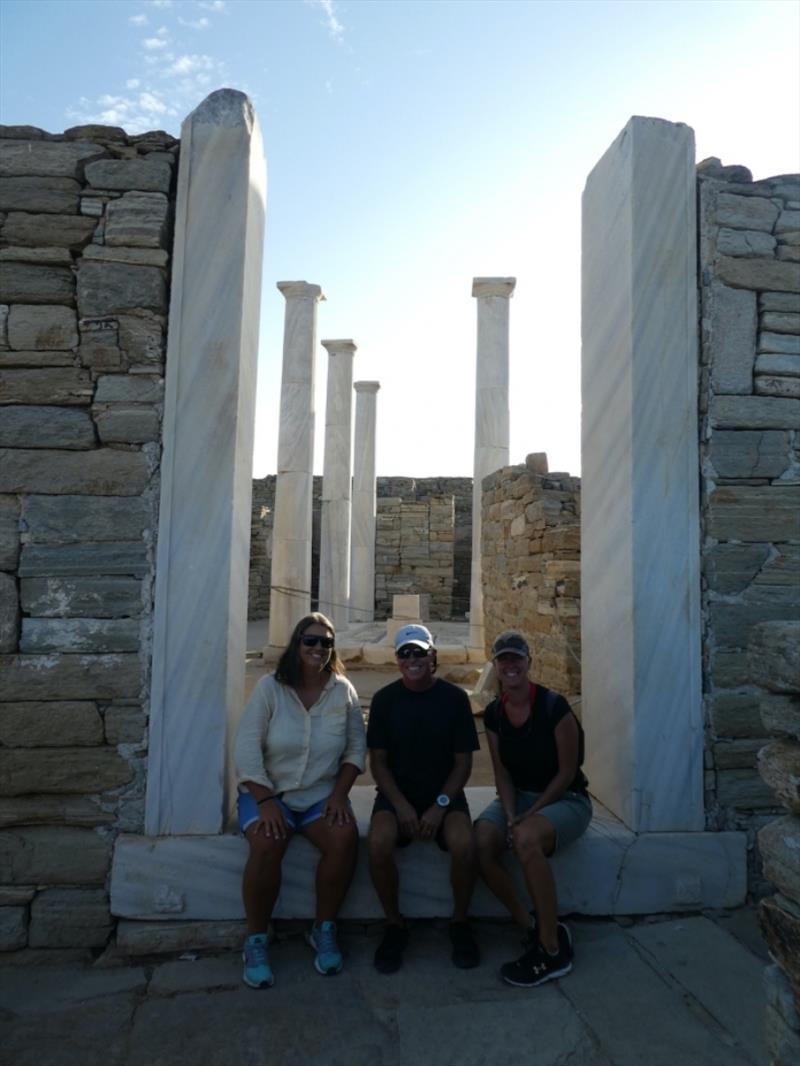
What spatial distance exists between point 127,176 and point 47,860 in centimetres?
300

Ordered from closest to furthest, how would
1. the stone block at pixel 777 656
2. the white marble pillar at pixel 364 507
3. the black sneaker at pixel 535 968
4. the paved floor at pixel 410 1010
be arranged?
1. the stone block at pixel 777 656
2. the paved floor at pixel 410 1010
3. the black sneaker at pixel 535 968
4. the white marble pillar at pixel 364 507

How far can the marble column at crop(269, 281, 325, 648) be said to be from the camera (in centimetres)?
1257

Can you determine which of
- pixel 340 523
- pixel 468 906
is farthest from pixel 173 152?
pixel 340 523

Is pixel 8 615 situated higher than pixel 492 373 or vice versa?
pixel 492 373

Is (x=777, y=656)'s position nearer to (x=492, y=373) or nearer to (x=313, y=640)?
(x=313, y=640)

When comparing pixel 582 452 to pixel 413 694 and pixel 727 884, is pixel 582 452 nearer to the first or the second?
pixel 413 694

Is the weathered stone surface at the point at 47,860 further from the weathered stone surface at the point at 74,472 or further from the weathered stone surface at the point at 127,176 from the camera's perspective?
the weathered stone surface at the point at 127,176

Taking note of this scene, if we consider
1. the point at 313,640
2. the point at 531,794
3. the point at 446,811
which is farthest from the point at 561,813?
the point at 313,640

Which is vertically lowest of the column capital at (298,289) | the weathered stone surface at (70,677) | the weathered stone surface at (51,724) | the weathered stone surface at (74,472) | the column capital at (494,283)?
the weathered stone surface at (51,724)

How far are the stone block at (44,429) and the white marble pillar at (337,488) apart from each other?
10721mm

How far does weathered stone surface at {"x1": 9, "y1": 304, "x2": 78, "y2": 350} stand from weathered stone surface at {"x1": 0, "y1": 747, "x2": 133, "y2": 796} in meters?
1.75

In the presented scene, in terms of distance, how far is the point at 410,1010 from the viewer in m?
2.74

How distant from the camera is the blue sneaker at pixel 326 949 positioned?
296 cm

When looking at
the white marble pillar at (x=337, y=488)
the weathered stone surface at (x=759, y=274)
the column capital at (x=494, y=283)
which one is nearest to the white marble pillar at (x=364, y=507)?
the white marble pillar at (x=337, y=488)
